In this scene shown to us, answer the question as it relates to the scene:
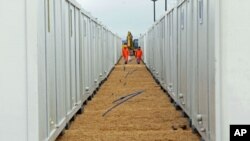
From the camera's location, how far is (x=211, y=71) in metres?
5.29

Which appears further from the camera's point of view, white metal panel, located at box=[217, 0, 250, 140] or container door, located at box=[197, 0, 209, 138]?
container door, located at box=[197, 0, 209, 138]

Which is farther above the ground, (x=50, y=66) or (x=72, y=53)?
(x=72, y=53)

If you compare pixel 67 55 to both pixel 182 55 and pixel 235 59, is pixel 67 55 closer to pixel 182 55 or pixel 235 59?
pixel 182 55

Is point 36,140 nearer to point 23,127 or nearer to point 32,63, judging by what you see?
point 23,127

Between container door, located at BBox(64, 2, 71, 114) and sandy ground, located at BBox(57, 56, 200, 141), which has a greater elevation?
container door, located at BBox(64, 2, 71, 114)

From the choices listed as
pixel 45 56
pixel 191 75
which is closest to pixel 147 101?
pixel 191 75

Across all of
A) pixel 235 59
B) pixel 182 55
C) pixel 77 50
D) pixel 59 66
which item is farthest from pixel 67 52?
pixel 235 59

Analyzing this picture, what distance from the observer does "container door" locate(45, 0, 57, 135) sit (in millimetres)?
5804

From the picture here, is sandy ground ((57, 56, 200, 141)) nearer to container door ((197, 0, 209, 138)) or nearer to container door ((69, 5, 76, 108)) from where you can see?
container door ((69, 5, 76, 108))

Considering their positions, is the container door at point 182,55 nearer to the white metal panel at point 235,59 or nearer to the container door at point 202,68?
the container door at point 202,68

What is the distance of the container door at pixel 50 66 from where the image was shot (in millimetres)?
5804

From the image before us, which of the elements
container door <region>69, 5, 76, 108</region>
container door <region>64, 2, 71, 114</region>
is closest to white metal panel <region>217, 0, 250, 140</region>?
container door <region>64, 2, 71, 114</region>

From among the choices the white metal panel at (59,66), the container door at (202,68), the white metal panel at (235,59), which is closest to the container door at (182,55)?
the container door at (202,68)

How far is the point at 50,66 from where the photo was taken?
605 centimetres
